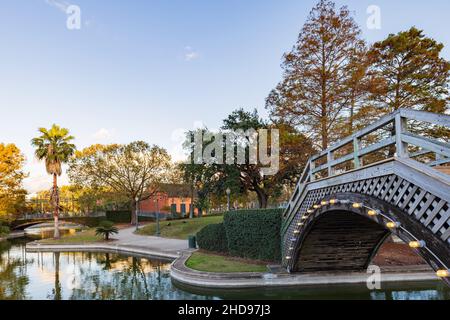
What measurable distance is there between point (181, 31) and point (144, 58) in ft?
10.0

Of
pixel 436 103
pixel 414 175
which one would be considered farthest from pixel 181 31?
pixel 414 175

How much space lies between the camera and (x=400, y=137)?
572cm

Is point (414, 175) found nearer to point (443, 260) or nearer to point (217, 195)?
point (443, 260)

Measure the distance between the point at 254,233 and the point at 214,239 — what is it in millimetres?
4388

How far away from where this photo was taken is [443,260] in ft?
14.9

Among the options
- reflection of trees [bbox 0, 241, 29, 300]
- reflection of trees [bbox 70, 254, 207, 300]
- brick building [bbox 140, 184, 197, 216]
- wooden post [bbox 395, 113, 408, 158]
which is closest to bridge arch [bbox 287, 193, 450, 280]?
wooden post [bbox 395, 113, 408, 158]

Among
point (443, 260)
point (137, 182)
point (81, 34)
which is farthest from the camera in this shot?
point (137, 182)

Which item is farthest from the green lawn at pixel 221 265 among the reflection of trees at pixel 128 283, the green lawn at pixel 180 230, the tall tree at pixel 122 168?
the tall tree at pixel 122 168

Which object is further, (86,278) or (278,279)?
(86,278)

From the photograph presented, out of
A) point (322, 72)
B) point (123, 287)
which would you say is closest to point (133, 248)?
point (123, 287)

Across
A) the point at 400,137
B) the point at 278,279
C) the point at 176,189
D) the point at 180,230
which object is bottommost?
the point at 180,230

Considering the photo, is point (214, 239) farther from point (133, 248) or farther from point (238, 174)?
point (238, 174)

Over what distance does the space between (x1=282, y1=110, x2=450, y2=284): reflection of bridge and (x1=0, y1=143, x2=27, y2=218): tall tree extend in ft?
121

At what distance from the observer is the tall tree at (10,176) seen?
123 ft
